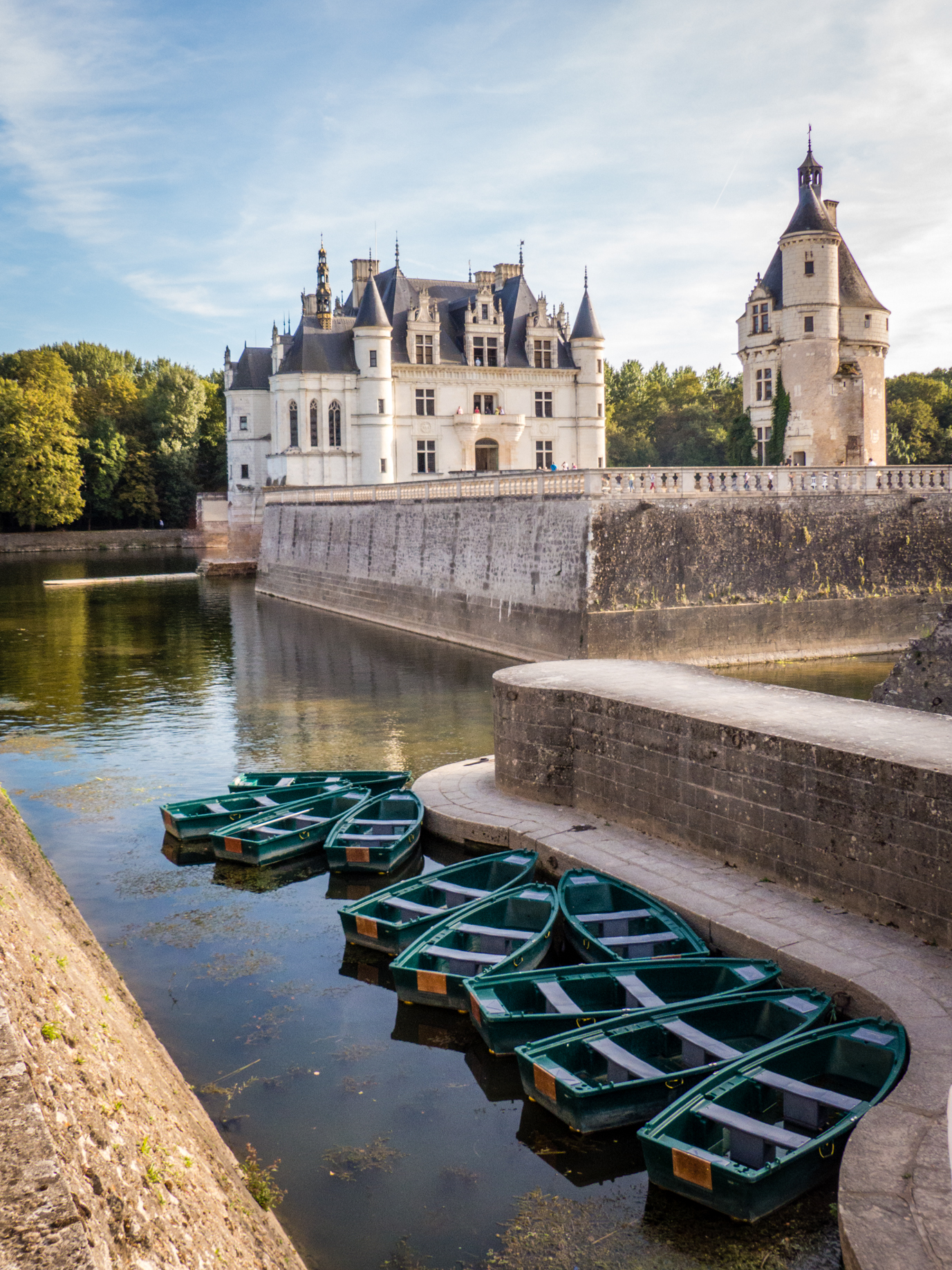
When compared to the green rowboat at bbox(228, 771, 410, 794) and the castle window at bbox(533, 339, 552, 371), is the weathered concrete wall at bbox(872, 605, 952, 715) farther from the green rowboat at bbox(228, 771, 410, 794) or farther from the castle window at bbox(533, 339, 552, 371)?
the castle window at bbox(533, 339, 552, 371)

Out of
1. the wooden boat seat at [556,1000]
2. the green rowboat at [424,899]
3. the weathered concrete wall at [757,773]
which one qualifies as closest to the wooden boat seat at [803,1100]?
the wooden boat seat at [556,1000]

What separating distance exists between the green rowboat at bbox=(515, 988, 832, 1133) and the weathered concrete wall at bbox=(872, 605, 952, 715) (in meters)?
6.94

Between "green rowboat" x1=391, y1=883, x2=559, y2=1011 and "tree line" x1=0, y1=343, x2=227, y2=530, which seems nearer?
"green rowboat" x1=391, y1=883, x2=559, y2=1011

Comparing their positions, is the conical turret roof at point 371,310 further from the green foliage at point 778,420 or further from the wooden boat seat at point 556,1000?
the wooden boat seat at point 556,1000

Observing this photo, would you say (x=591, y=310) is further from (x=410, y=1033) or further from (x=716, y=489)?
(x=410, y=1033)

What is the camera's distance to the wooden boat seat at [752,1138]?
541cm

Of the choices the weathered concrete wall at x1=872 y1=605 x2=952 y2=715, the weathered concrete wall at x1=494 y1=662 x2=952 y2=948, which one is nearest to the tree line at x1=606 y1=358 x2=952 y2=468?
the weathered concrete wall at x1=872 y1=605 x2=952 y2=715

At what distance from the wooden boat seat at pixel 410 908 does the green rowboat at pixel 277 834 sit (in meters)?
2.28

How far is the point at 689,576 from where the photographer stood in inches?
909

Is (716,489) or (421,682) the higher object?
(716,489)

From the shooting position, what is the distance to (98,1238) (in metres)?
2.81

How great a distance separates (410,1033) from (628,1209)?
7.55 ft

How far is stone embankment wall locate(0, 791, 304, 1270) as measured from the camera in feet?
9.04

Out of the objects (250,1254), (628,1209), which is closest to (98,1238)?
(250,1254)
